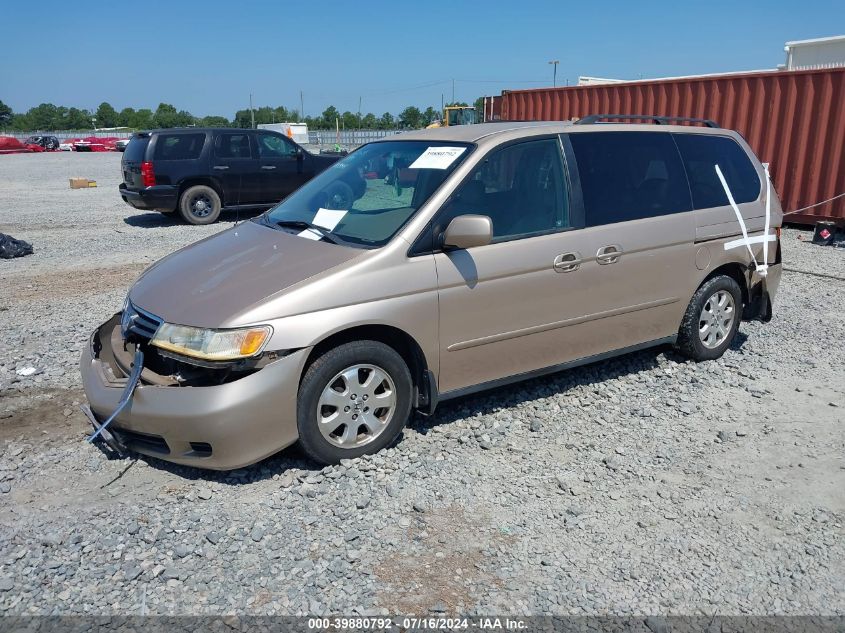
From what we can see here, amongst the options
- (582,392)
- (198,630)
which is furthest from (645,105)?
(198,630)

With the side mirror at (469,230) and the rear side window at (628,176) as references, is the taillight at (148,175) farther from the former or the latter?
the side mirror at (469,230)

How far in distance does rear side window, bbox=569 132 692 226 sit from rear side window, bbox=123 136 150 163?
10.7 m

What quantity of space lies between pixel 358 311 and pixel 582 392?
82.6 inches

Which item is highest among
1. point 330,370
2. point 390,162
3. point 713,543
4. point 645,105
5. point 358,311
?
point 645,105

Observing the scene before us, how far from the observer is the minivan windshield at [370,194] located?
4.33m

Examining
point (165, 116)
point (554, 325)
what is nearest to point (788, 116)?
point (554, 325)

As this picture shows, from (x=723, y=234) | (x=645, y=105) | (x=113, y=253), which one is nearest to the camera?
(x=723, y=234)

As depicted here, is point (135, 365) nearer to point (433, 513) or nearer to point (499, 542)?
point (433, 513)

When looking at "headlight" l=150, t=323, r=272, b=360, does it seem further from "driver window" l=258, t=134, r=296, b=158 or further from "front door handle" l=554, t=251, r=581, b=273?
"driver window" l=258, t=134, r=296, b=158

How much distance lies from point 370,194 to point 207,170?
10.1m

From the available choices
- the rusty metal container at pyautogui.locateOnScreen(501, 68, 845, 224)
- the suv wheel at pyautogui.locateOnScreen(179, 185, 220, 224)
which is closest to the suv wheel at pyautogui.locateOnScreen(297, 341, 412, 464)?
the rusty metal container at pyautogui.locateOnScreen(501, 68, 845, 224)

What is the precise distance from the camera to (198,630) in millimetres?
2828

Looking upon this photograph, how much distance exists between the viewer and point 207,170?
1383cm

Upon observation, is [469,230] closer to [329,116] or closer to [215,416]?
[215,416]
